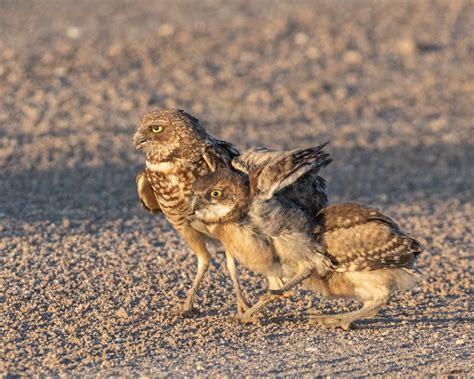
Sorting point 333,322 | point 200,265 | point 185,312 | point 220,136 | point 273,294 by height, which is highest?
point 220,136

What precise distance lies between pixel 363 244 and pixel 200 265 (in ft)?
4.97

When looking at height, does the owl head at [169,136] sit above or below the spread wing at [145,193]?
above

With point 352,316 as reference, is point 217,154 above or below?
above

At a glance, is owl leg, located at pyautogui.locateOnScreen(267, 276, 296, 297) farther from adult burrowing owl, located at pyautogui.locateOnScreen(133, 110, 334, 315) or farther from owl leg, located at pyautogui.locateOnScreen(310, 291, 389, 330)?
owl leg, located at pyautogui.locateOnScreen(310, 291, 389, 330)

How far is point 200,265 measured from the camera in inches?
354

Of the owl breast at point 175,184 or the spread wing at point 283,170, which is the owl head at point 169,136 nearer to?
the owl breast at point 175,184

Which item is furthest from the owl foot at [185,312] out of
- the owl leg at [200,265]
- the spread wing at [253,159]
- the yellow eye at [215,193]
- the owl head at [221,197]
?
the spread wing at [253,159]

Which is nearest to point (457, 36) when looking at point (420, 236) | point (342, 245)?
point (420, 236)

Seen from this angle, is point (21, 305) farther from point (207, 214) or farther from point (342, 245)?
point (342, 245)

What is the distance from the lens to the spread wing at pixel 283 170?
7.99 metres

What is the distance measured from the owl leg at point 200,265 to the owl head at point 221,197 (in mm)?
521

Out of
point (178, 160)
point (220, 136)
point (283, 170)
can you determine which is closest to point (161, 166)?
point (178, 160)

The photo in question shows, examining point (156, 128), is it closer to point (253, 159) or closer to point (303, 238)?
point (253, 159)

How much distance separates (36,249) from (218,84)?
7816mm
